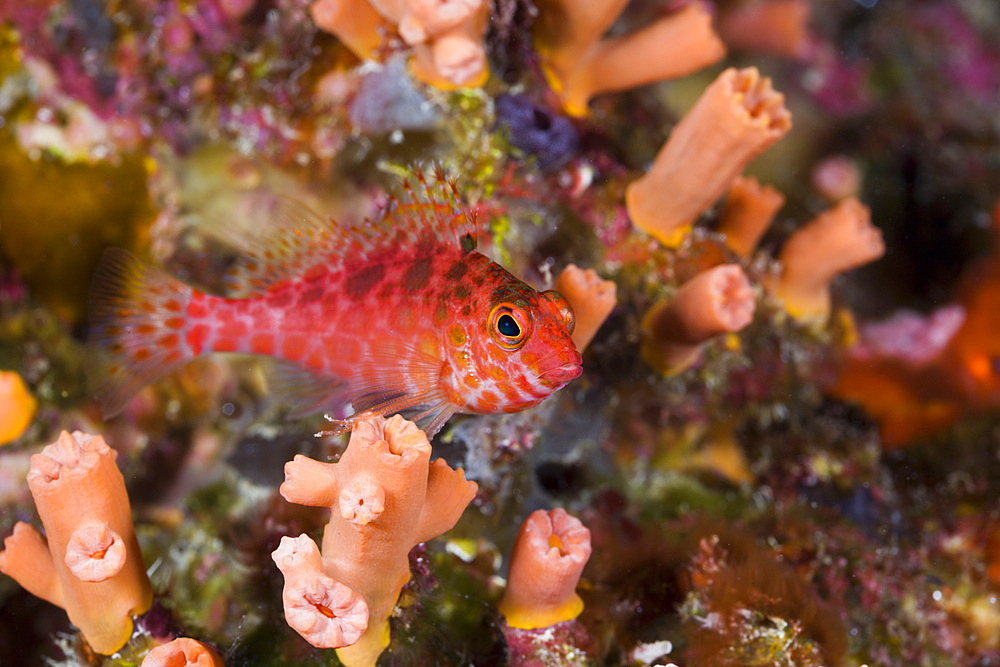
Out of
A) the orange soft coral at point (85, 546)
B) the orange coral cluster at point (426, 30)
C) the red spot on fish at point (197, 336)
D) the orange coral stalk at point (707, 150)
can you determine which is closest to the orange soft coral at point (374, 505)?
the orange soft coral at point (85, 546)

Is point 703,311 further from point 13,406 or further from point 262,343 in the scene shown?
point 13,406

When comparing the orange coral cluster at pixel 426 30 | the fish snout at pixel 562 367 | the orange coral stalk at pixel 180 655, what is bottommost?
the orange coral stalk at pixel 180 655

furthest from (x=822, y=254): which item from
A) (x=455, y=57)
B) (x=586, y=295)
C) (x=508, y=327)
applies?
(x=508, y=327)

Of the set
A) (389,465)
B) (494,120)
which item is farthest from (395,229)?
(389,465)

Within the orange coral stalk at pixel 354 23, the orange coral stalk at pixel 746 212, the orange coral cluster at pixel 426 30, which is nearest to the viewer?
the orange coral cluster at pixel 426 30

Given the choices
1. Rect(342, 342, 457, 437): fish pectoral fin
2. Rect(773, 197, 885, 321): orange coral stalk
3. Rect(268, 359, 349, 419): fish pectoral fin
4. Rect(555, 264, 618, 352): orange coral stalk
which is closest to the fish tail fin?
Rect(268, 359, 349, 419): fish pectoral fin

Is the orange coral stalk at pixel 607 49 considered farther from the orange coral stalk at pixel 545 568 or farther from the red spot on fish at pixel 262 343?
the orange coral stalk at pixel 545 568

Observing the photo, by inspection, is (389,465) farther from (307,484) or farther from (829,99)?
(829,99)
